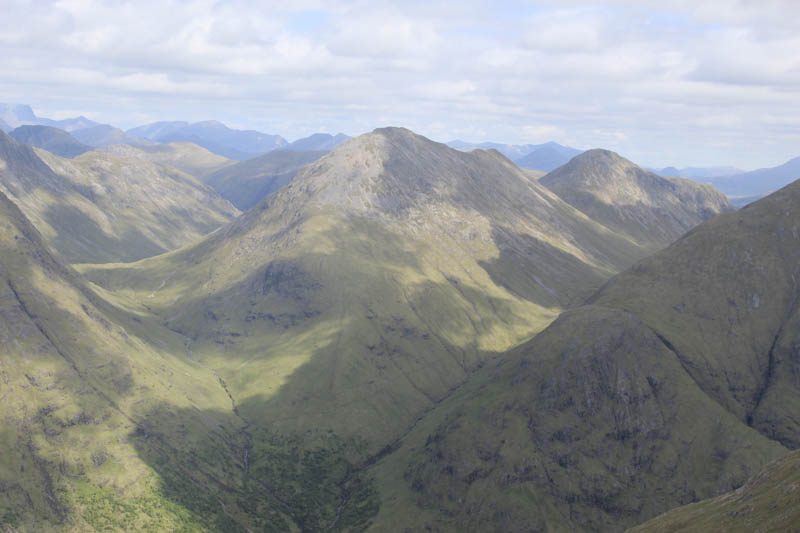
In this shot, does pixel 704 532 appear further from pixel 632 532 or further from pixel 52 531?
pixel 52 531

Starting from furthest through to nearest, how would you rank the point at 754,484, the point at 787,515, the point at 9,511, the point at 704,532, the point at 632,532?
the point at 9,511
the point at 632,532
the point at 754,484
the point at 704,532
the point at 787,515

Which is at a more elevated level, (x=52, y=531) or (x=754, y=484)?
(x=754, y=484)

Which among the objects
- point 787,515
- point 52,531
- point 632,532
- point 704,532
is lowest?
point 52,531

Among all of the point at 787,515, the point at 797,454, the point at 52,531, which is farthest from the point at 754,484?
the point at 52,531

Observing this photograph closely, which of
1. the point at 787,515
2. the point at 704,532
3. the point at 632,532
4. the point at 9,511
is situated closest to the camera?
the point at 787,515

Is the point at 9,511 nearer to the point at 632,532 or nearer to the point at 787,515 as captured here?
the point at 632,532

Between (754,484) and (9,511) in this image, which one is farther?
(9,511)
